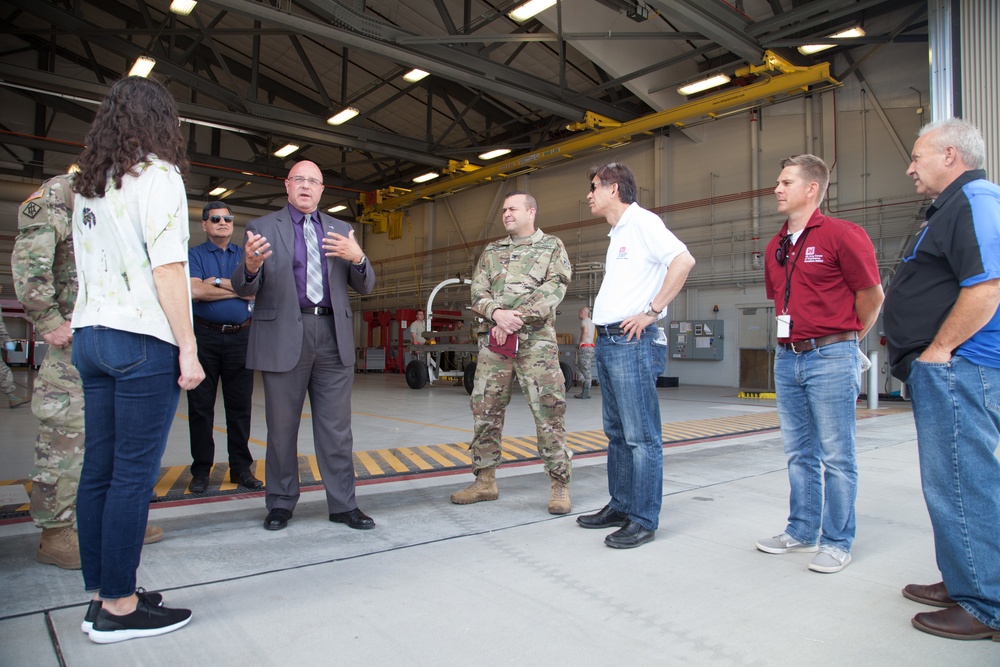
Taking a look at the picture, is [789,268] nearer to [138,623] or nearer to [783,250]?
[783,250]

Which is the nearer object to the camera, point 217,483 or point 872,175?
point 217,483

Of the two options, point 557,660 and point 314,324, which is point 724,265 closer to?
point 314,324

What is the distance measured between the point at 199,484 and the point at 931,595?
365 centimetres

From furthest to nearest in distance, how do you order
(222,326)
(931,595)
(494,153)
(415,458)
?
(494,153) < (415,458) < (222,326) < (931,595)

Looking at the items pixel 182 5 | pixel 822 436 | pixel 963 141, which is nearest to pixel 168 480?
pixel 822 436

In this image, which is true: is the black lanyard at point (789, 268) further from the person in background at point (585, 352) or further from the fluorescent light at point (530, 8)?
the fluorescent light at point (530, 8)

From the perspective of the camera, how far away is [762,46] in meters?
11.9

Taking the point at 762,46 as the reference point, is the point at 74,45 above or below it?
above

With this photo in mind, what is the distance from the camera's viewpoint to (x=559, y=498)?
3.34m

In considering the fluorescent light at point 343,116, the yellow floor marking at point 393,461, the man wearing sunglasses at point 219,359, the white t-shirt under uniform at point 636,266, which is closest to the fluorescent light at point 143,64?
the fluorescent light at point 343,116

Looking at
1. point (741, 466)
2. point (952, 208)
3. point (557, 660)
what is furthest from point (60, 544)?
point (741, 466)

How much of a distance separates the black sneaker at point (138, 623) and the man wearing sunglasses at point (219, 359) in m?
1.90

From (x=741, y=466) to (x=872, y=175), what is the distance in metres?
11.2

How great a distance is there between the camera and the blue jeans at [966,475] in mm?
1918
